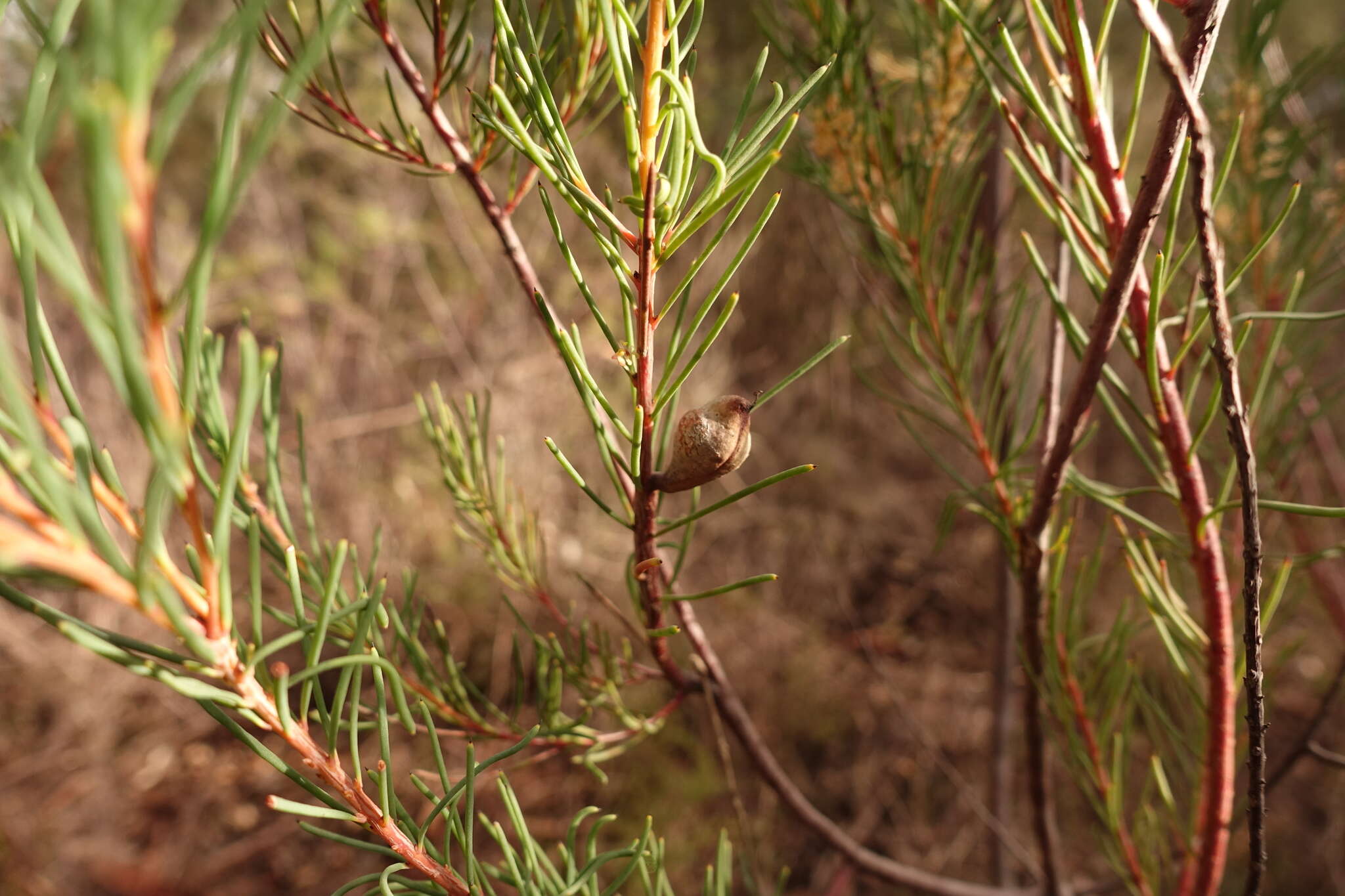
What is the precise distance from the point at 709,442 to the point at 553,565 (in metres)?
1.04

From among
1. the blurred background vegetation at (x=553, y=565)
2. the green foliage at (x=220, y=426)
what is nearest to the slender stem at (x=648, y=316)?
the green foliage at (x=220, y=426)

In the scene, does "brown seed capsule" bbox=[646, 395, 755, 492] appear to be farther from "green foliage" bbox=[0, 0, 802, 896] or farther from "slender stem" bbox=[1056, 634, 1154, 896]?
"slender stem" bbox=[1056, 634, 1154, 896]

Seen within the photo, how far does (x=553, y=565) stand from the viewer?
3.81ft

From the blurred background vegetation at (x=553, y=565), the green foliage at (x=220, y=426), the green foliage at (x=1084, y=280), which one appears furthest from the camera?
the blurred background vegetation at (x=553, y=565)

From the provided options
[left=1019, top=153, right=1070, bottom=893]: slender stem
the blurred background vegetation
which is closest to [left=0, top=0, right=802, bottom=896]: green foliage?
[left=1019, top=153, right=1070, bottom=893]: slender stem

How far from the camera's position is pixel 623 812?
94 centimetres

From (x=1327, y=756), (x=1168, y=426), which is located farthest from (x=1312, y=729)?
(x=1168, y=426)

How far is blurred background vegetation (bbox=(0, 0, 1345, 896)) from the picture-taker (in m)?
0.89

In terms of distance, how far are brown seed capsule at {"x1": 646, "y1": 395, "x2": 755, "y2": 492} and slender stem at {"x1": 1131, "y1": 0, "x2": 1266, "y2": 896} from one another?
0.09 meters

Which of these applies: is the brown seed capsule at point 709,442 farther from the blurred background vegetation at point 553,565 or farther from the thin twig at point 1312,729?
the blurred background vegetation at point 553,565

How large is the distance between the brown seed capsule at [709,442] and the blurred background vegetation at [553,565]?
0.41 meters

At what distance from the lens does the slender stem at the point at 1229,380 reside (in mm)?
129

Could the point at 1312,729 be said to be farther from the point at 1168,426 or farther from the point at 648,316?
the point at 648,316

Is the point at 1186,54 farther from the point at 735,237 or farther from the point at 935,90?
the point at 735,237
